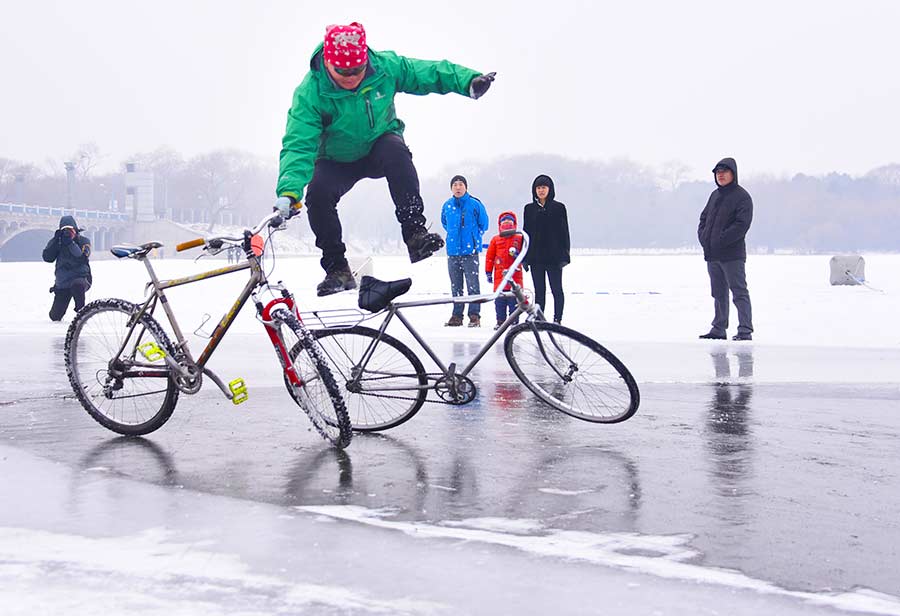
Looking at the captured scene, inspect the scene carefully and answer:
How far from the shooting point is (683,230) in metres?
→ 179

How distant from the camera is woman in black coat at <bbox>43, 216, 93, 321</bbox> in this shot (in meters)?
15.1

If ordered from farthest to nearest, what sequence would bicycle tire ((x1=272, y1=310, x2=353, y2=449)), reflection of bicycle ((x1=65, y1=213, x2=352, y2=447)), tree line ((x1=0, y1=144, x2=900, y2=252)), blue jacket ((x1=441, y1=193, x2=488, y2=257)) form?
tree line ((x1=0, y1=144, x2=900, y2=252))
blue jacket ((x1=441, y1=193, x2=488, y2=257))
reflection of bicycle ((x1=65, y1=213, x2=352, y2=447))
bicycle tire ((x1=272, y1=310, x2=353, y2=449))

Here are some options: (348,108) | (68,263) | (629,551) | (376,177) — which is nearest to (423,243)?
(376,177)

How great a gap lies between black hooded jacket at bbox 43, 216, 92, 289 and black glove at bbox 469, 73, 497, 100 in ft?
34.1

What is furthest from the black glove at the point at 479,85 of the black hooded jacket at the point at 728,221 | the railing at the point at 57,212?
the railing at the point at 57,212

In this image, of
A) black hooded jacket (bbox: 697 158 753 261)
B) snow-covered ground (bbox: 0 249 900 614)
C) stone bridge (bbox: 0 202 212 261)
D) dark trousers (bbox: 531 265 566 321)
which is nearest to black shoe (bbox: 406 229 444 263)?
snow-covered ground (bbox: 0 249 900 614)

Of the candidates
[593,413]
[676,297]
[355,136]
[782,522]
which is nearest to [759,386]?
[593,413]

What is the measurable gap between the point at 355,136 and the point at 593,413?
199 centimetres

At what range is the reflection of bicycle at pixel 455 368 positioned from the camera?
219 inches

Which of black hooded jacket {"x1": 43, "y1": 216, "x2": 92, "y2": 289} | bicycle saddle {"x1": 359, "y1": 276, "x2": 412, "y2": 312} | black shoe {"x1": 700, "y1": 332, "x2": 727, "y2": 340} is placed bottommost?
black shoe {"x1": 700, "y1": 332, "x2": 727, "y2": 340}

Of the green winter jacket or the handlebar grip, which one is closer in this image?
the handlebar grip

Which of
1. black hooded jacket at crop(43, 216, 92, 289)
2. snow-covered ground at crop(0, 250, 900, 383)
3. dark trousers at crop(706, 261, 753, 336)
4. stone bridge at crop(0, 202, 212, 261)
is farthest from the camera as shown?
stone bridge at crop(0, 202, 212, 261)

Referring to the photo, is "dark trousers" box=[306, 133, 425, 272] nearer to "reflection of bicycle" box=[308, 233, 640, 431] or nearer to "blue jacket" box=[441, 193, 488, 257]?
"reflection of bicycle" box=[308, 233, 640, 431]

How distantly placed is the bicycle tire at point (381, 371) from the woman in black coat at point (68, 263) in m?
10.5
